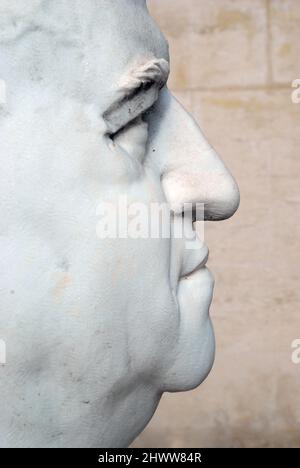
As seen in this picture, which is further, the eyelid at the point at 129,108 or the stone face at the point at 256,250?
the stone face at the point at 256,250

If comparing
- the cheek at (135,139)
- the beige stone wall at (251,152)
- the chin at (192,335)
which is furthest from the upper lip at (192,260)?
the beige stone wall at (251,152)

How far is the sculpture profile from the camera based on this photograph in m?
1.07

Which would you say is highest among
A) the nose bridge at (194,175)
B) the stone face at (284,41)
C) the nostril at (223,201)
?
the nose bridge at (194,175)

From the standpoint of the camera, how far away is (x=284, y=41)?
2.61m

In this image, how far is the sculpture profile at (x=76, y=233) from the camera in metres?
1.07

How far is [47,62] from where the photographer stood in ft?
3.57

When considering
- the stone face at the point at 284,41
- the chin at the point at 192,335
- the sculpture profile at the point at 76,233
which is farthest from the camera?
the stone face at the point at 284,41

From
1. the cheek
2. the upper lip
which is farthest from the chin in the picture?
the cheek

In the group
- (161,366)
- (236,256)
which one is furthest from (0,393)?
(236,256)

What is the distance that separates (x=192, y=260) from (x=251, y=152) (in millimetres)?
1433

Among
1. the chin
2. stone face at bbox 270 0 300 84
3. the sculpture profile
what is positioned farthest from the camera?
stone face at bbox 270 0 300 84

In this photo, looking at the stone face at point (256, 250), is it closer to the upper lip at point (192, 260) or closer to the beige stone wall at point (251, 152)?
the beige stone wall at point (251, 152)

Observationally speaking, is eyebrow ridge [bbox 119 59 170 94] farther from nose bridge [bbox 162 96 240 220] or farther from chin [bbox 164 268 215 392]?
chin [bbox 164 268 215 392]

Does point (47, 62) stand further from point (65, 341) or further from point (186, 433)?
point (186, 433)
